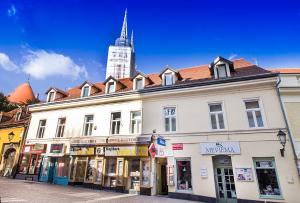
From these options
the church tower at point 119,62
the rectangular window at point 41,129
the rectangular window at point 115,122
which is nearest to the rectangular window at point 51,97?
the rectangular window at point 41,129

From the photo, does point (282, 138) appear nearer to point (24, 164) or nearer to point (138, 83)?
point (138, 83)

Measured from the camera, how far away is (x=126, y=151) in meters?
14.3

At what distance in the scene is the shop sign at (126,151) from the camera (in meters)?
13.9

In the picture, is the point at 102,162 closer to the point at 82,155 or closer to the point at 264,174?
the point at 82,155

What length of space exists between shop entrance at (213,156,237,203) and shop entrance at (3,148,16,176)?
1909cm

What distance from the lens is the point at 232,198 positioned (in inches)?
463

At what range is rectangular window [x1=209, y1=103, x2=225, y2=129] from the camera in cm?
1321

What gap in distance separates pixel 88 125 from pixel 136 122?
4.60m

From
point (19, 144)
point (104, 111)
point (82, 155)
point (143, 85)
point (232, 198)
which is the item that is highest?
point (143, 85)

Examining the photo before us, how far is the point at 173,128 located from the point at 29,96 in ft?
110

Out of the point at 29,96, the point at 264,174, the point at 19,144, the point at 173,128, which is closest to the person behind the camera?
the point at 264,174

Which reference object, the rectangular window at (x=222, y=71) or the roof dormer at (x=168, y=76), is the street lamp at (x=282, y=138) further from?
the roof dormer at (x=168, y=76)

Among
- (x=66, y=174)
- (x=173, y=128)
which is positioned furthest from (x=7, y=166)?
(x=173, y=128)

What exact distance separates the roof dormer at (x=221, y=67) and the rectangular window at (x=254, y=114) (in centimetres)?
260
